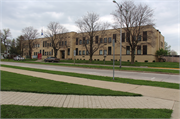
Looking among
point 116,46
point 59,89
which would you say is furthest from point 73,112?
point 116,46

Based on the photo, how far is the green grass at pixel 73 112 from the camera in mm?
3725

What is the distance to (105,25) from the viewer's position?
34.3 m

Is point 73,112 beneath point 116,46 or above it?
beneath

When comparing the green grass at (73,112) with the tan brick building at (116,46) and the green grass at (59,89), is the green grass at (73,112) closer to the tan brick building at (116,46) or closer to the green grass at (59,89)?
the green grass at (59,89)

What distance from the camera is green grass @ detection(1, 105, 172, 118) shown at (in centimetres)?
372

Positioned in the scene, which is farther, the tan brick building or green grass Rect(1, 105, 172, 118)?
the tan brick building

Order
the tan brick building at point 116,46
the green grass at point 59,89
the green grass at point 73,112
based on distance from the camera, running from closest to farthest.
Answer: the green grass at point 73,112 → the green grass at point 59,89 → the tan brick building at point 116,46

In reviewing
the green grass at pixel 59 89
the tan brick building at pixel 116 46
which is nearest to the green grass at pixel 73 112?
the green grass at pixel 59 89

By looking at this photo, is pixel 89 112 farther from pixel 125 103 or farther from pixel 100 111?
pixel 125 103

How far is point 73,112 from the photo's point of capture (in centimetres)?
398

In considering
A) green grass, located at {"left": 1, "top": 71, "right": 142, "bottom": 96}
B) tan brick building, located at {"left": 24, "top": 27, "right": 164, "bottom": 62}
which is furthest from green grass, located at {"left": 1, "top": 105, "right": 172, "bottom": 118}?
tan brick building, located at {"left": 24, "top": 27, "right": 164, "bottom": 62}

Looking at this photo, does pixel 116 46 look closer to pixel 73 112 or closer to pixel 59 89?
pixel 59 89

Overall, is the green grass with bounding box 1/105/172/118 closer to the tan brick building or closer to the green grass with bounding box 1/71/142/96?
the green grass with bounding box 1/71/142/96

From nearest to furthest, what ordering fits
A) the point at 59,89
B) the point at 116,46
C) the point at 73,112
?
the point at 73,112
the point at 59,89
the point at 116,46
